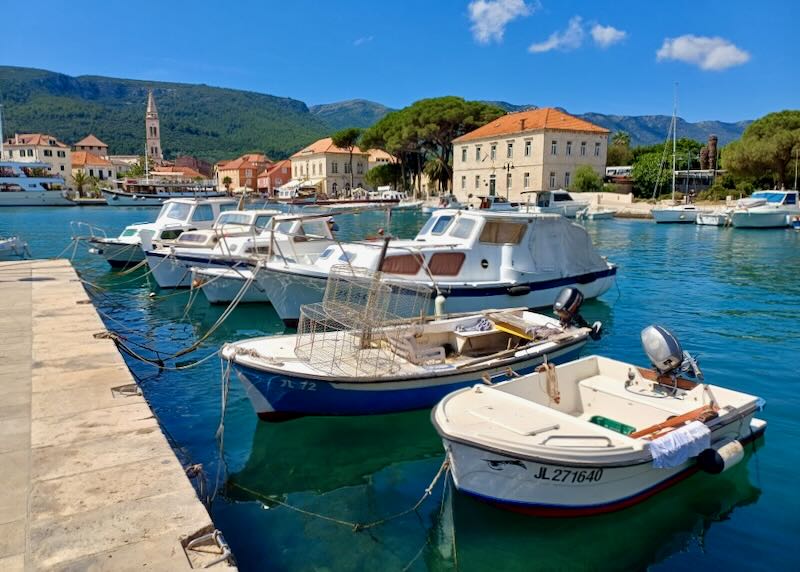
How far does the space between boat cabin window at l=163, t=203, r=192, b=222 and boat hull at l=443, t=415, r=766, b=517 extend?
2002cm

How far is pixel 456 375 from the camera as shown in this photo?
8547 millimetres

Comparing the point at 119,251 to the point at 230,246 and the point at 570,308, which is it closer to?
the point at 230,246

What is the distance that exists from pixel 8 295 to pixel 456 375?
12093 mm

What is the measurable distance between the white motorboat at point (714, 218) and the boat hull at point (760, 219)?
2.91 ft

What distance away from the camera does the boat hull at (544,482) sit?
5.89 metres

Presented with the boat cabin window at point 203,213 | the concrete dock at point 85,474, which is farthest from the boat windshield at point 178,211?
the concrete dock at point 85,474

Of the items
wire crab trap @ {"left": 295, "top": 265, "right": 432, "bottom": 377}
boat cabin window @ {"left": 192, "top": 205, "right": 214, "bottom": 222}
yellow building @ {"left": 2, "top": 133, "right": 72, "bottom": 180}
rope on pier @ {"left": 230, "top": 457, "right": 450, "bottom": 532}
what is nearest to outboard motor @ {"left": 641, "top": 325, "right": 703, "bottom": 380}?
rope on pier @ {"left": 230, "top": 457, "right": 450, "bottom": 532}

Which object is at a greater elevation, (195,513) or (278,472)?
(195,513)

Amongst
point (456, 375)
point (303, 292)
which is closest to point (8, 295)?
point (303, 292)

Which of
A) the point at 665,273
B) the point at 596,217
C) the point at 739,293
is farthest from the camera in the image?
the point at 596,217

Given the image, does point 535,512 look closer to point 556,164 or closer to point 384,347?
point 384,347

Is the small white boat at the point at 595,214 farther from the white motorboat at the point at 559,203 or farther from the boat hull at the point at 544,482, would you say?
the boat hull at the point at 544,482

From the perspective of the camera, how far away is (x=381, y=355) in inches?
355

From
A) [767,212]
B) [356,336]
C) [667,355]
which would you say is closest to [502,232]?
[356,336]
